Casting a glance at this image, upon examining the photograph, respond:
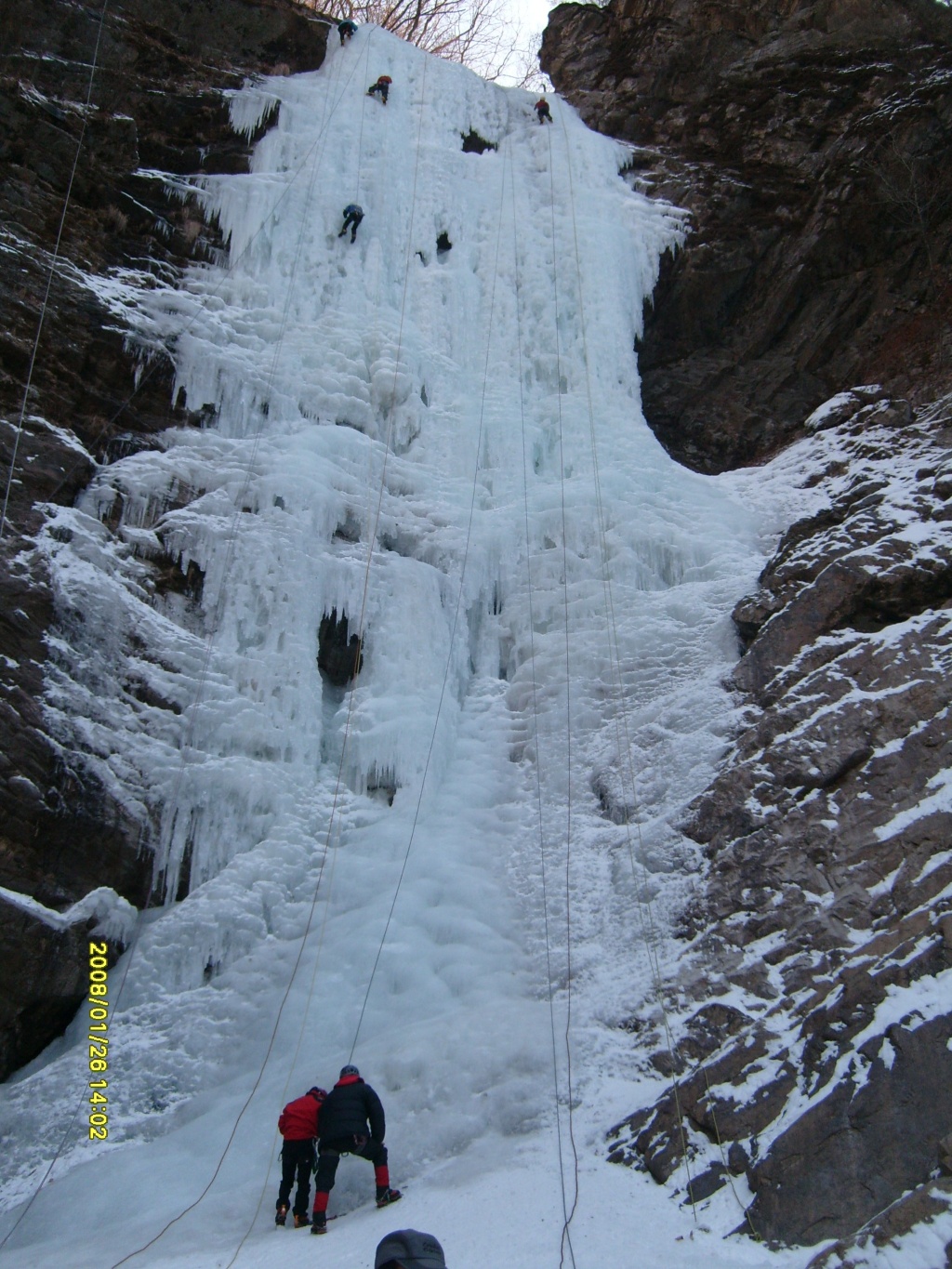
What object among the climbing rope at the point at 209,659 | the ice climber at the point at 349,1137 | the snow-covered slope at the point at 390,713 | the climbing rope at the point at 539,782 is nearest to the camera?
the ice climber at the point at 349,1137

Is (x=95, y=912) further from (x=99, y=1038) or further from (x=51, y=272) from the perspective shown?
(x=51, y=272)

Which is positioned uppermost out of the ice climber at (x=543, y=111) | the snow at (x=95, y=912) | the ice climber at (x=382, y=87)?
the ice climber at (x=543, y=111)

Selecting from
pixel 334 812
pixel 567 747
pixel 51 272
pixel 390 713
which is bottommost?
pixel 334 812

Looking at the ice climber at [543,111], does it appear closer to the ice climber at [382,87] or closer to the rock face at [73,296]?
the ice climber at [382,87]

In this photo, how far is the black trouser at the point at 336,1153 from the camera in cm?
519

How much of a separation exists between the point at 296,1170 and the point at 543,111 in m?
14.4

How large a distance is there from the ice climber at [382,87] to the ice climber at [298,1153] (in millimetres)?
12832

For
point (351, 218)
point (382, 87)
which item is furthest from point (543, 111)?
point (351, 218)

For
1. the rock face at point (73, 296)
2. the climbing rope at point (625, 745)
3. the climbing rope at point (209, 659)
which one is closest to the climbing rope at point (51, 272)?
the rock face at point (73, 296)

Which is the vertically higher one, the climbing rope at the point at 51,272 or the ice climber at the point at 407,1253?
the climbing rope at the point at 51,272

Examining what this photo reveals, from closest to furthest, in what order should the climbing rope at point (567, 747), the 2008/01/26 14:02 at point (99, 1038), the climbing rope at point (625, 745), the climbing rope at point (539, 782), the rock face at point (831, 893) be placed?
1. the rock face at point (831, 893)
2. the climbing rope at point (539, 782)
3. the climbing rope at point (567, 747)
4. the climbing rope at point (625, 745)
5. the 2008/01/26 14:02 at point (99, 1038)

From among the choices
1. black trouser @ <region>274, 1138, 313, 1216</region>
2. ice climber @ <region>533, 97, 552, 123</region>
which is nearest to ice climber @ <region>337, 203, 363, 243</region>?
ice climber @ <region>533, 97, 552, 123</region>

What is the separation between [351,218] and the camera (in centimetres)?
1176

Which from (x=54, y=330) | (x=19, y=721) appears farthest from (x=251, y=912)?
(x=54, y=330)
